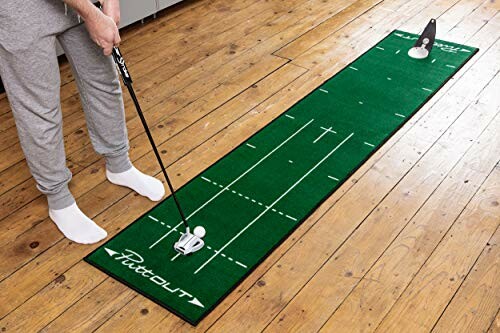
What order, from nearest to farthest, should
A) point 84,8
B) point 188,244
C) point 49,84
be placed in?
point 84,8, point 49,84, point 188,244

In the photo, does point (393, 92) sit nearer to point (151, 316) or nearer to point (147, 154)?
point (147, 154)

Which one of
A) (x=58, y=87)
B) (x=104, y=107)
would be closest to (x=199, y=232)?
(x=104, y=107)

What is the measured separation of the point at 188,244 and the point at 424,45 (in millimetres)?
2110

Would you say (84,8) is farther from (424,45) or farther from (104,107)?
(424,45)

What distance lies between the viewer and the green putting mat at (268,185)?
227cm

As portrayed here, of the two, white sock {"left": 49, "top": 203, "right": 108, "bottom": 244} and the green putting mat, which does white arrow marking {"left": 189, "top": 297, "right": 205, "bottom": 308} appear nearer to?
the green putting mat

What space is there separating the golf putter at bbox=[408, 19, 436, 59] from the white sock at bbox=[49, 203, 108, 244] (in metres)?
2.17

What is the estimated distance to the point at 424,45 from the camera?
370 cm

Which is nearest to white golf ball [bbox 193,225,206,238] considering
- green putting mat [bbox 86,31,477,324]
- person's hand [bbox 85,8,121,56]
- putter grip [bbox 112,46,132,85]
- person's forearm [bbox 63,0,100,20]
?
green putting mat [bbox 86,31,477,324]

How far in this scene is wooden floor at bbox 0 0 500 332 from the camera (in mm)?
2133

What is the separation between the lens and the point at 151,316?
83.4 inches

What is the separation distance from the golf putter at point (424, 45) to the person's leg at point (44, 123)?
2.18 metres

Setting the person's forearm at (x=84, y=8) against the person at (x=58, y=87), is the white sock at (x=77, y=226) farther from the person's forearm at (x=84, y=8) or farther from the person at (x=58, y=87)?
the person's forearm at (x=84, y=8)

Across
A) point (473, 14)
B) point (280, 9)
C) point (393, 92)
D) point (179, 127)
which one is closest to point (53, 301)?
point (179, 127)
